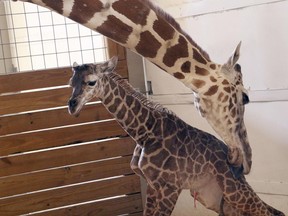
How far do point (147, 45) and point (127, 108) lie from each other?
0.78ft

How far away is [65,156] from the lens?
212 centimetres

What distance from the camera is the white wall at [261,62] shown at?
1690 millimetres

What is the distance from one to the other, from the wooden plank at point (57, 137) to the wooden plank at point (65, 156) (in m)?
0.03

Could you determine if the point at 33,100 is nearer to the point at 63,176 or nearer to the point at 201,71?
the point at 63,176

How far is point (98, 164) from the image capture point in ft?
7.12

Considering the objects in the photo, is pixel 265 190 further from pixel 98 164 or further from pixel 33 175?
pixel 33 175

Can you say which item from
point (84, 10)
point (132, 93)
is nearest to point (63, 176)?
point (132, 93)

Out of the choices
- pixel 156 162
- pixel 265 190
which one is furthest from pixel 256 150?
pixel 156 162

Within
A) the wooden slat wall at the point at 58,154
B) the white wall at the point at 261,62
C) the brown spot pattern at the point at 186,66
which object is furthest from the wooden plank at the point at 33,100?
the brown spot pattern at the point at 186,66

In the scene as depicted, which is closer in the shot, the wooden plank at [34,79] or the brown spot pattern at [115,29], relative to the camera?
the brown spot pattern at [115,29]

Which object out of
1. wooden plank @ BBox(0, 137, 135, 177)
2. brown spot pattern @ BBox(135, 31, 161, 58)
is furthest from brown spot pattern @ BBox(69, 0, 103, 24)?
wooden plank @ BBox(0, 137, 135, 177)

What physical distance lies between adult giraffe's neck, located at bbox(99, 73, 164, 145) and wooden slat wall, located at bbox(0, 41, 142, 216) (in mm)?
857

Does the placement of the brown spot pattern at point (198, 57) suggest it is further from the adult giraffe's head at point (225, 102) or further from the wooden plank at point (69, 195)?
the wooden plank at point (69, 195)

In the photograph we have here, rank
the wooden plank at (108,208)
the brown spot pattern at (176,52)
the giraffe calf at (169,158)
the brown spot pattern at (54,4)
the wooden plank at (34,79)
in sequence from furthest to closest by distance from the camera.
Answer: the wooden plank at (108,208), the wooden plank at (34,79), the giraffe calf at (169,158), the brown spot pattern at (176,52), the brown spot pattern at (54,4)
